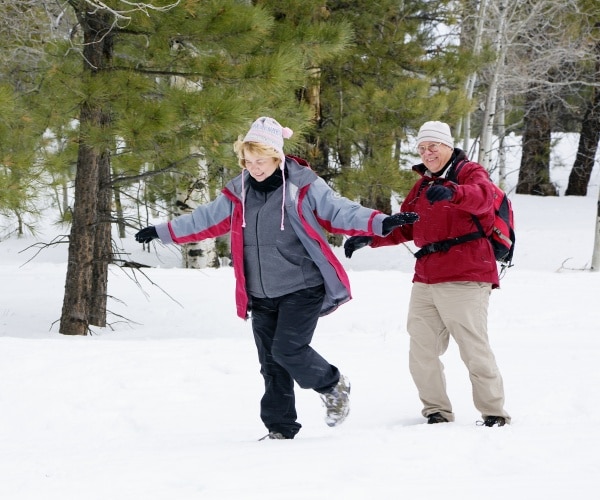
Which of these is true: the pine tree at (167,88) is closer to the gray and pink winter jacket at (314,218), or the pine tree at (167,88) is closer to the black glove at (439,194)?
the gray and pink winter jacket at (314,218)

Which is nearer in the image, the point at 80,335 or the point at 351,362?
the point at 351,362

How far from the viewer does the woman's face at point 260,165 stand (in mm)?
3566

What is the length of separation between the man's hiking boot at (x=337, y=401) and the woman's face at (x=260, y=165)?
118 cm

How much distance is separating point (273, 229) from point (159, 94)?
12.8 ft

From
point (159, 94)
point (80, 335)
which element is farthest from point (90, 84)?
point (80, 335)

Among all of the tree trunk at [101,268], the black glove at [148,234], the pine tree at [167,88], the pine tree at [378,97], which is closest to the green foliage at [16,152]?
the pine tree at [167,88]

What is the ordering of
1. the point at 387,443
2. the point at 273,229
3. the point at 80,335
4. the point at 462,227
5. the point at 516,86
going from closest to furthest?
the point at 387,443
the point at 273,229
the point at 462,227
the point at 80,335
the point at 516,86

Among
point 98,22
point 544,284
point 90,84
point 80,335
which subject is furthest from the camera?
point 544,284

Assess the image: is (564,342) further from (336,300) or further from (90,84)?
(90,84)

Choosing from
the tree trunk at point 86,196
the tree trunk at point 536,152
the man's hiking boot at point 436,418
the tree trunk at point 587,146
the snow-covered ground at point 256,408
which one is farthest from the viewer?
the tree trunk at point 536,152

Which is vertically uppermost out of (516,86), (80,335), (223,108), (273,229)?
(516,86)

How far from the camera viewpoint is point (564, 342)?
6.74 m

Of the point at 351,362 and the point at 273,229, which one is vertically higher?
the point at 273,229

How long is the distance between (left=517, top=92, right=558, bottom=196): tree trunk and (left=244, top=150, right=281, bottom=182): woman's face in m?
19.5
